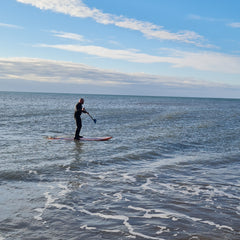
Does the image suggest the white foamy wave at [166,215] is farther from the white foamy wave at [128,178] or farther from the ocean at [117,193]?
the white foamy wave at [128,178]

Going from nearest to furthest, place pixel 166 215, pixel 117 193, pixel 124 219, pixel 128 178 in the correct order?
pixel 124 219, pixel 166 215, pixel 117 193, pixel 128 178

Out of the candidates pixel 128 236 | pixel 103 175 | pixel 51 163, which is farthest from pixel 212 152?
pixel 128 236

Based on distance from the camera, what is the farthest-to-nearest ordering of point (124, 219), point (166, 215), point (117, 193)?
point (117, 193), point (166, 215), point (124, 219)

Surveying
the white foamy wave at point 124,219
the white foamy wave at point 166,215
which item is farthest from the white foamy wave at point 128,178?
the white foamy wave at point 124,219

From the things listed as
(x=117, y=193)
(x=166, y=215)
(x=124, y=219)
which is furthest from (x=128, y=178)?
(x=124, y=219)

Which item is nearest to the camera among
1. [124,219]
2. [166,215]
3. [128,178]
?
[124,219]

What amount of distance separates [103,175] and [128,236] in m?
4.41

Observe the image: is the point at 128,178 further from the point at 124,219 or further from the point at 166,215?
the point at 124,219

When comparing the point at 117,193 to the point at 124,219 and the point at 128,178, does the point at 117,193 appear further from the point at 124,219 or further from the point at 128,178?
the point at 124,219

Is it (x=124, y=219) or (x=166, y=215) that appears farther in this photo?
(x=166, y=215)

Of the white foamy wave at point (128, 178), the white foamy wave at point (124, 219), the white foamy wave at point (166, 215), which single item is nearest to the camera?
the white foamy wave at point (124, 219)

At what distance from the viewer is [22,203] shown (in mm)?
6891

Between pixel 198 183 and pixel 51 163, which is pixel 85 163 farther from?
pixel 198 183

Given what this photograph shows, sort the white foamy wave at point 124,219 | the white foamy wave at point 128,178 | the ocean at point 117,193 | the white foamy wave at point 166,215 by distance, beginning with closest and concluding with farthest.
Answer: the white foamy wave at point 124,219
the ocean at point 117,193
the white foamy wave at point 166,215
the white foamy wave at point 128,178
